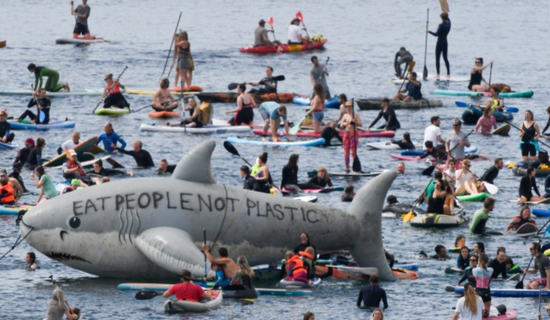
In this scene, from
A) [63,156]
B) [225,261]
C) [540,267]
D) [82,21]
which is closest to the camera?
[225,261]

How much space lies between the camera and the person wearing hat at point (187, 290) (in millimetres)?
37906

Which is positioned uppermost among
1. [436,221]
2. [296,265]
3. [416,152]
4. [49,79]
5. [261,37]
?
[261,37]

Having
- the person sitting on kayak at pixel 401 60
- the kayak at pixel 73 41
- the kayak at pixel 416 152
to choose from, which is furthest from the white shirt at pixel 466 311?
the kayak at pixel 73 41

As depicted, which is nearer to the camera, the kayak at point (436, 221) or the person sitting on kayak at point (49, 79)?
the kayak at point (436, 221)

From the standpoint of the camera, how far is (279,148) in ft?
210

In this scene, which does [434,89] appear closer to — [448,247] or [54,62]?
[54,62]

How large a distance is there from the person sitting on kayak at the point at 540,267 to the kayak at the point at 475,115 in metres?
29.4

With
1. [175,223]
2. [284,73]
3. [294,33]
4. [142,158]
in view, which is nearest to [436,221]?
[175,223]

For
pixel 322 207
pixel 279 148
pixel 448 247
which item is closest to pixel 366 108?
pixel 279 148

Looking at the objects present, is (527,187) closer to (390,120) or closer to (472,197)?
(472,197)

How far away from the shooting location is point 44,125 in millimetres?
67625

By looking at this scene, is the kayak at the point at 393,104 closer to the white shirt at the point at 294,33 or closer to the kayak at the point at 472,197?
the kayak at the point at 472,197

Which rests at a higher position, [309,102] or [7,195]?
[309,102]

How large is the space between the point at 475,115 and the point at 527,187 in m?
17.9
